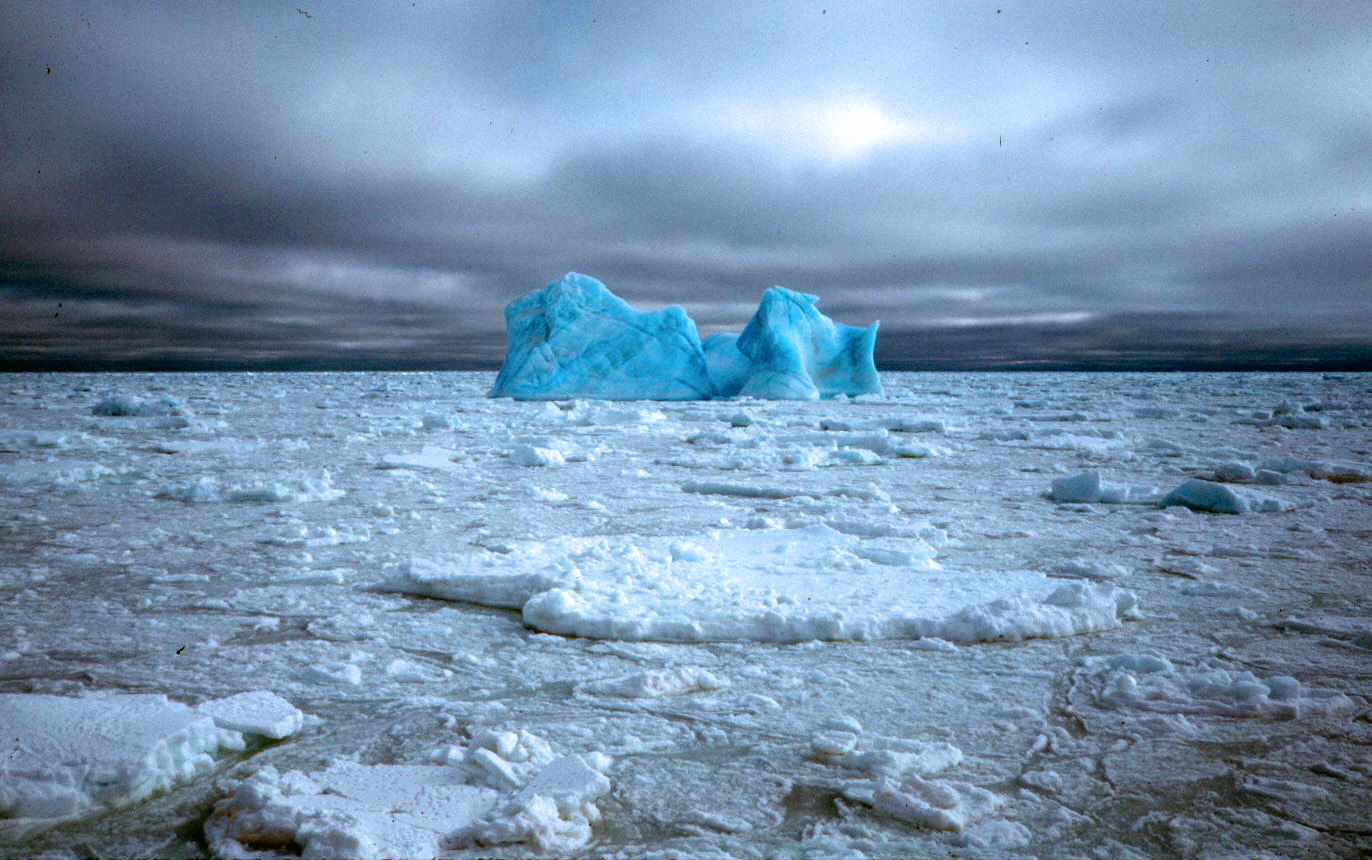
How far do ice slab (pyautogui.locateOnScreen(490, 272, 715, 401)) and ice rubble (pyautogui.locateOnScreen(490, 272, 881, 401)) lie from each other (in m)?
0.02

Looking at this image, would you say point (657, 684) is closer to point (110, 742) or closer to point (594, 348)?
point (110, 742)

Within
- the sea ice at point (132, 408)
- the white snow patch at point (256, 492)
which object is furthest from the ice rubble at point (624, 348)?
the white snow patch at point (256, 492)

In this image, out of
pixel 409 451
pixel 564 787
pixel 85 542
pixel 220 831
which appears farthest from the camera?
pixel 409 451

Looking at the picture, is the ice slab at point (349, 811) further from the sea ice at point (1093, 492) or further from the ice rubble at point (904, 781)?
the sea ice at point (1093, 492)

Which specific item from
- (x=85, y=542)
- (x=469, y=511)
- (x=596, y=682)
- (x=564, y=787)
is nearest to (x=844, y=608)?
(x=596, y=682)

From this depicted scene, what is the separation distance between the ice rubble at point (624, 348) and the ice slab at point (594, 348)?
0.02m

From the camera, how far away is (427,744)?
1.49 meters

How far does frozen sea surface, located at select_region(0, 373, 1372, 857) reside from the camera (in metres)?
1.23

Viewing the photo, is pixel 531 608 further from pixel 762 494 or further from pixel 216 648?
pixel 762 494

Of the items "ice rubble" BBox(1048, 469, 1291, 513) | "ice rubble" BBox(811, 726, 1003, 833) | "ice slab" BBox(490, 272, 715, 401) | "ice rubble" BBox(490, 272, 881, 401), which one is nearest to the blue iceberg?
"ice rubble" BBox(490, 272, 881, 401)

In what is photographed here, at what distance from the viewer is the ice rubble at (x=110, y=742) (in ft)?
4.11

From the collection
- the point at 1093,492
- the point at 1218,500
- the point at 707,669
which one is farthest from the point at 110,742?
the point at 1218,500

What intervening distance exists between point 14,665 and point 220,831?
3.66ft

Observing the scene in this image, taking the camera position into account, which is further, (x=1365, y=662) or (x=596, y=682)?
(x=1365, y=662)
